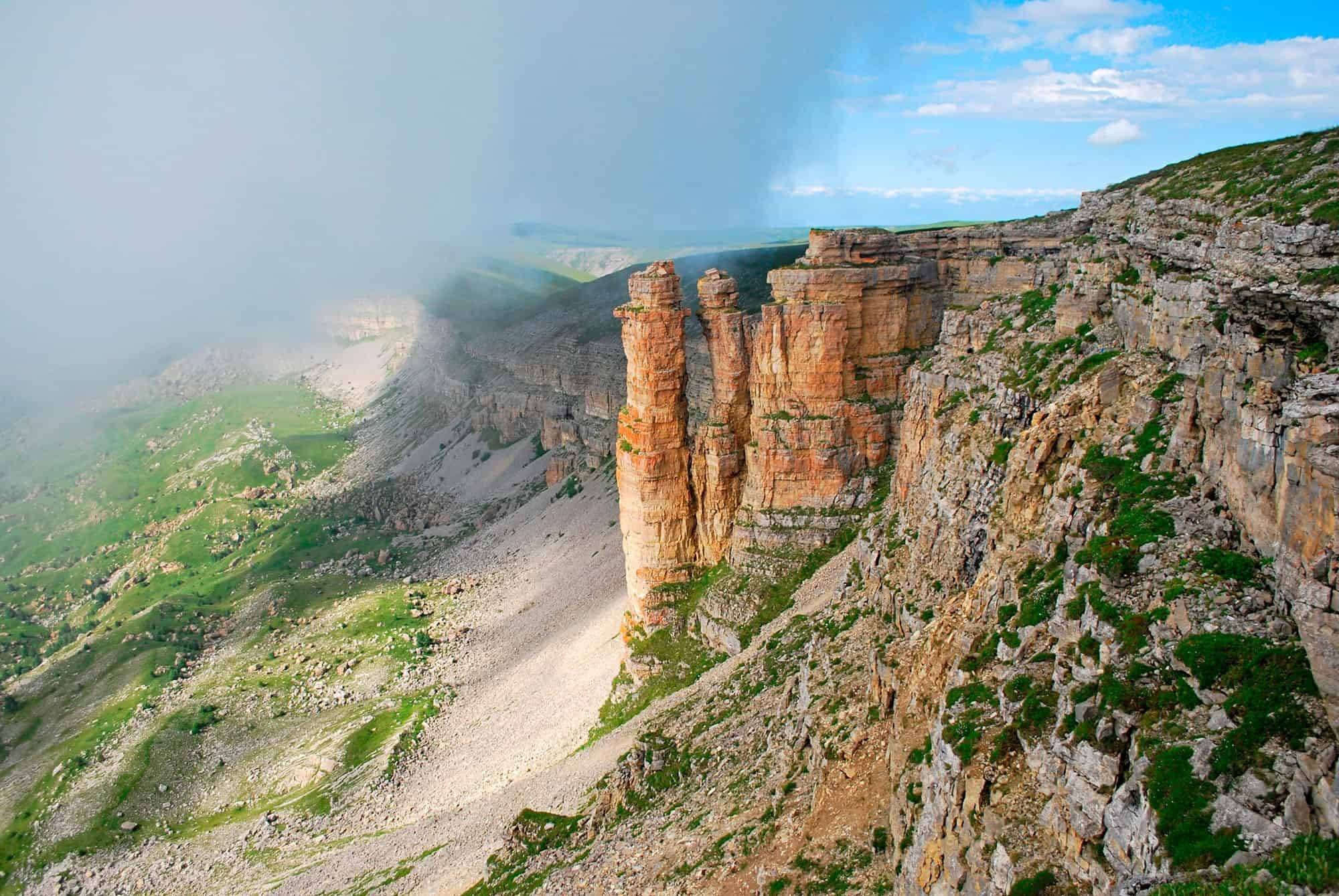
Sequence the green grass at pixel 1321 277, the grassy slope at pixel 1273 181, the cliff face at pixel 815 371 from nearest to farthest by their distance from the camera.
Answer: the green grass at pixel 1321 277 < the grassy slope at pixel 1273 181 < the cliff face at pixel 815 371

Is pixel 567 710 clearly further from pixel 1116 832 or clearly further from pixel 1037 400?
pixel 1116 832

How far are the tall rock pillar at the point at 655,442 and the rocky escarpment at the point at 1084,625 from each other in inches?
590

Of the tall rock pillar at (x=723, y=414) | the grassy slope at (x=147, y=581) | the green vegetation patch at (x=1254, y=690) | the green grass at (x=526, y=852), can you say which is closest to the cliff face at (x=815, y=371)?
the tall rock pillar at (x=723, y=414)

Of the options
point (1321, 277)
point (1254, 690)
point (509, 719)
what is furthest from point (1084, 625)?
point (509, 719)

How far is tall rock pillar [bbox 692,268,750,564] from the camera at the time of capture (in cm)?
5434

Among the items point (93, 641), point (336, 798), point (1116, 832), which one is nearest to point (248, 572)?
point (93, 641)

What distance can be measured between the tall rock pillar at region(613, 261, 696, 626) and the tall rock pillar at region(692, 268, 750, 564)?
1334 mm

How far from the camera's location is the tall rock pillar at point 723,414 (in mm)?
54344

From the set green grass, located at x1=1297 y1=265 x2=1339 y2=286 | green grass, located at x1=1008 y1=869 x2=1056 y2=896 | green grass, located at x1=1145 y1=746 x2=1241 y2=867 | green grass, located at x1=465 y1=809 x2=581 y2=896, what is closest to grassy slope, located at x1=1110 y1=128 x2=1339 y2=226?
green grass, located at x1=1297 y1=265 x2=1339 y2=286

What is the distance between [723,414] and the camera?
182ft

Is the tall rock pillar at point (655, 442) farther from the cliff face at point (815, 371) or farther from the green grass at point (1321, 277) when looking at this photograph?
the green grass at point (1321, 277)

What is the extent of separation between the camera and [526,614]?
73.6 meters

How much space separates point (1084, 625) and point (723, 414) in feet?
130

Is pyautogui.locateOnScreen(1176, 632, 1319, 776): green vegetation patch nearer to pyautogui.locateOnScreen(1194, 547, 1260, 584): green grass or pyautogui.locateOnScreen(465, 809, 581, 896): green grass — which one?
pyautogui.locateOnScreen(1194, 547, 1260, 584): green grass
